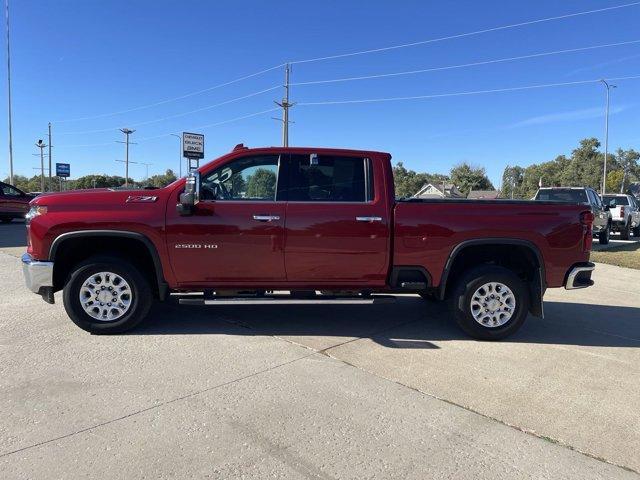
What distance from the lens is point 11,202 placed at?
21172 mm

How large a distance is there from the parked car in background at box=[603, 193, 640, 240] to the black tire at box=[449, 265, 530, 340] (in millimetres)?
15010

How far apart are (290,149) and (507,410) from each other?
327 centimetres

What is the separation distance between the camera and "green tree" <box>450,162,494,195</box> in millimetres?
112812

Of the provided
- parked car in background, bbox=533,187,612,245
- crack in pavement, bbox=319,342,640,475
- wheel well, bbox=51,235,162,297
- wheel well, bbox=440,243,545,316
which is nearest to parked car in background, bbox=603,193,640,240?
parked car in background, bbox=533,187,612,245

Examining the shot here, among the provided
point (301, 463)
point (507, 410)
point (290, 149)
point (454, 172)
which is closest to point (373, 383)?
point (507, 410)

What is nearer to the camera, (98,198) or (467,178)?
(98,198)

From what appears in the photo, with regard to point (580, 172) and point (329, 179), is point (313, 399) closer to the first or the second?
point (329, 179)

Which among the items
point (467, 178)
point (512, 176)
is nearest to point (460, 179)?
point (467, 178)

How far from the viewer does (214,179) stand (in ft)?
17.1

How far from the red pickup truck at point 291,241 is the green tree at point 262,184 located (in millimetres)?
12

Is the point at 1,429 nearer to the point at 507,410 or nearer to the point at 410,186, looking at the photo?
the point at 507,410

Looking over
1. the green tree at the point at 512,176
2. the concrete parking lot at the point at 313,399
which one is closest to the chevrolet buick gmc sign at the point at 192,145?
the concrete parking lot at the point at 313,399

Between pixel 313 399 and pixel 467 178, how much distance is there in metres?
117

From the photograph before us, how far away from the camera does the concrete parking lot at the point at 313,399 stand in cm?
292
